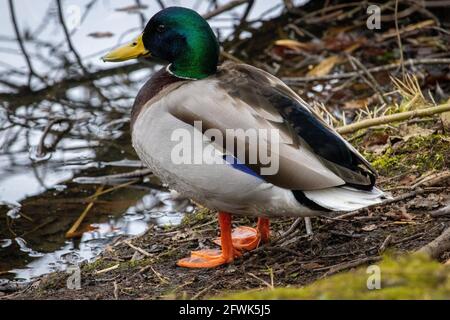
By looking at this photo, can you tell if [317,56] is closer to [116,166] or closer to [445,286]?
[116,166]

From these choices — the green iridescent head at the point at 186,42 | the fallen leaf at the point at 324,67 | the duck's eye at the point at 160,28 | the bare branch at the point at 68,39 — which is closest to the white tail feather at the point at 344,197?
the green iridescent head at the point at 186,42

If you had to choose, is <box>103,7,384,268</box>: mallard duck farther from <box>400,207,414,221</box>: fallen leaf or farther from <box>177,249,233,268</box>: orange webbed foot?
<box>400,207,414,221</box>: fallen leaf

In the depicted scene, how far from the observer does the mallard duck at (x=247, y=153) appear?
3539mm

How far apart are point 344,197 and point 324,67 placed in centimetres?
387

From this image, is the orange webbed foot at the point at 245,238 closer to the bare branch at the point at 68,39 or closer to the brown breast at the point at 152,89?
the brown breast at the point at 152,89

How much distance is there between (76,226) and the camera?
5344 mm

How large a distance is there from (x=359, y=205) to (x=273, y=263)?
22.7 inches

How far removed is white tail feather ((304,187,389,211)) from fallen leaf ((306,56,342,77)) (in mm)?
3696

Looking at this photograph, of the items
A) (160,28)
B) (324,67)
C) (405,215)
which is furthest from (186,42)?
(324,67)

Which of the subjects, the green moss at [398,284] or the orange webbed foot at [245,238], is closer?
the green moss at [398,284]

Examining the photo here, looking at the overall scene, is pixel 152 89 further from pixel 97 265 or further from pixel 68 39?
pixel 68 39

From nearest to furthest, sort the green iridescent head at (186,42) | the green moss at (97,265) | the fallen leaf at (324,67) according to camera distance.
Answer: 1. the green iridescent head at (186,42)
2. the green moss at (97,265)
3. the fallen leaf at (324,67)

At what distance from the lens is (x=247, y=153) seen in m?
3.55

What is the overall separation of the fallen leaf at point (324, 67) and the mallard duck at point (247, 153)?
3344mm
